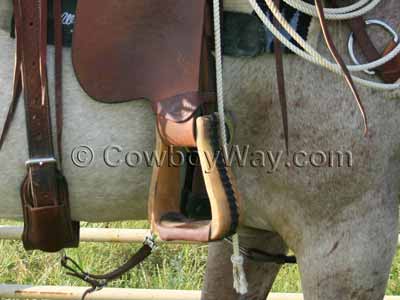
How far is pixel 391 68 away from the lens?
1.84m

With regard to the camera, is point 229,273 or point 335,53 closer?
point 335,53

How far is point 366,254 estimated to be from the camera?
1897mm

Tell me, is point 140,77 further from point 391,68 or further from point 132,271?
point 132,271

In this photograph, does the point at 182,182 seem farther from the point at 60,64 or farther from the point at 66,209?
the point at 60,64

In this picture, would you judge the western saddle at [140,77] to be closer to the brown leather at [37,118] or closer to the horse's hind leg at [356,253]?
the brown leather at [37,118]

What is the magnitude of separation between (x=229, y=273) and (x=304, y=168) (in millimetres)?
655

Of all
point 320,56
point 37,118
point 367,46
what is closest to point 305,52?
point 320,56

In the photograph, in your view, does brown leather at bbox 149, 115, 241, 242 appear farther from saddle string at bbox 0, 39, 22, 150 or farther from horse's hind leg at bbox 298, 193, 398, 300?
saddle string at bbox 0, 39, 22, 150

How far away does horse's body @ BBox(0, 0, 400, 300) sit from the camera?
1.86m

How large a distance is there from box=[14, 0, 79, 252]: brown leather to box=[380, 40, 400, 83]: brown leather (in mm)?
793

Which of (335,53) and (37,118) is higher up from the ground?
(335,53)

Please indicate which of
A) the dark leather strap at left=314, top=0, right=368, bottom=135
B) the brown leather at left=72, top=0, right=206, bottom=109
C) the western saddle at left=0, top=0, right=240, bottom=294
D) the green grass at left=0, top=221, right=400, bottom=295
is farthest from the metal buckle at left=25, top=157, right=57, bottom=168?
the green grass at left=0, top=221, right=400, bottom=295

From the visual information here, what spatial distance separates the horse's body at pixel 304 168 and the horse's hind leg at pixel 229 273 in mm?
444

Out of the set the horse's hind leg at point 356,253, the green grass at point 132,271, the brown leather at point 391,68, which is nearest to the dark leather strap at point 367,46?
the brown leather at point 391,68
